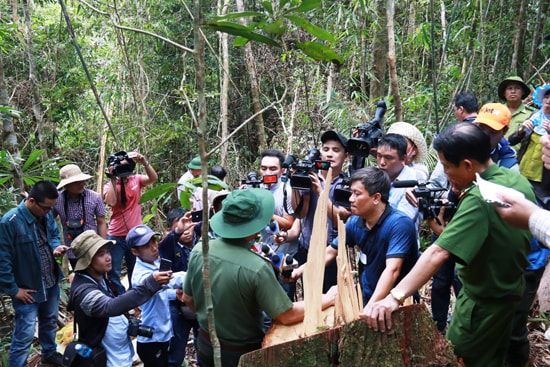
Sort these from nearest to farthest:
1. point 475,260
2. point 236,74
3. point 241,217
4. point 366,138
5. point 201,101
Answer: point 201,101
point 475,260
point 241,217
point 366,138
point 236,74

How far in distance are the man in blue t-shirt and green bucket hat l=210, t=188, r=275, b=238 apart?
454mm

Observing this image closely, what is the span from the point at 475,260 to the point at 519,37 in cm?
521

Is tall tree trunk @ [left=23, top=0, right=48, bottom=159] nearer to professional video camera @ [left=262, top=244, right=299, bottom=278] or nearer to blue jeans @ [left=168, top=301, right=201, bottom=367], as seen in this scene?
blue jeans @ [left=168, top=301, right=201, bottom=367]

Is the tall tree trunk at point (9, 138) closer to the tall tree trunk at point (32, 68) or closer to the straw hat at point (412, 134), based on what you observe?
the tall tree trunk at point (32, 68)

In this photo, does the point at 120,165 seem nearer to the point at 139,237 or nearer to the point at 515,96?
the point at 139,237

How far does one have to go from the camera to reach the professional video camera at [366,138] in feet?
11.1

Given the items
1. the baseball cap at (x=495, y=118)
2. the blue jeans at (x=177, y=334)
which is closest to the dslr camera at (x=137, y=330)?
the blue jeans at (x=177, y=334)

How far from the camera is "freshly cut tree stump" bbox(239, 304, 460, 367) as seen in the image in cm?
183

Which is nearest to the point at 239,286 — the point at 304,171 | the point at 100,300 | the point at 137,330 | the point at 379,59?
the point at 100,300

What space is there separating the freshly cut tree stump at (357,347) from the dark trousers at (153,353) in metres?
1.59

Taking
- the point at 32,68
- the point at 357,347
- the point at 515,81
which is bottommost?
the point at 357,347

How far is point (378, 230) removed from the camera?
8.57ft

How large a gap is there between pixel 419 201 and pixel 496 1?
5.19 metres

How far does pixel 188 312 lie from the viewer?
3.34 meters
